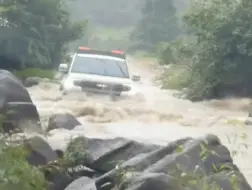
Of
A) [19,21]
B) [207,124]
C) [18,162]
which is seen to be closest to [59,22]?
[19,21]

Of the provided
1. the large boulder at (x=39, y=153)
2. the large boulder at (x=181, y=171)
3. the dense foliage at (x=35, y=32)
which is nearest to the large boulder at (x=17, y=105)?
the large boulder at (x=39, y=153)

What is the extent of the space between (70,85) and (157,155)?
1032cm

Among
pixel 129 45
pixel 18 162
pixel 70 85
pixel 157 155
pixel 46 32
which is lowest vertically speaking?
pixel 129 45

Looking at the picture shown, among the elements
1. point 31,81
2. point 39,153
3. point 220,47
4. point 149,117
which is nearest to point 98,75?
point 149,117

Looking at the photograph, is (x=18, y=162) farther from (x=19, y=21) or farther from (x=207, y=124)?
(x=19, y=21)

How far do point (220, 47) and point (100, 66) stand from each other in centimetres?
479

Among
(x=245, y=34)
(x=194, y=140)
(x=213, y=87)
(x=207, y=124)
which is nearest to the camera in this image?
(x=194, y=140)

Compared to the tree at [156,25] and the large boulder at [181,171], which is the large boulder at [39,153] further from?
the tree at [156,25]

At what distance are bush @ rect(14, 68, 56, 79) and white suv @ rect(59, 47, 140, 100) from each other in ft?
25.5

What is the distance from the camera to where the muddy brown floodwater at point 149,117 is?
13922 millimetres

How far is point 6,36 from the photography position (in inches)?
1116

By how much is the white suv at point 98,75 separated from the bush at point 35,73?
7771 millimetres

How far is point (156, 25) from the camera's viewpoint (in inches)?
2172

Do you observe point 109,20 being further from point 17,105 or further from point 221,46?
point 17,105
